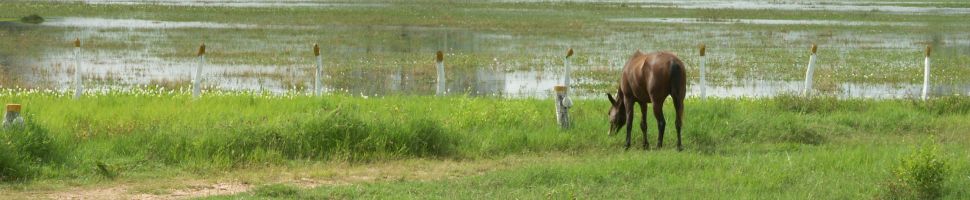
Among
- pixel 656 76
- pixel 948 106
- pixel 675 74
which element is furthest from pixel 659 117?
pixel 948 106

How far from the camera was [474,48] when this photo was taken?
3080cm

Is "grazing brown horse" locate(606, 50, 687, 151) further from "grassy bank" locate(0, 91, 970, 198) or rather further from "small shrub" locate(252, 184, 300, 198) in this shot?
Result: "small shrub" locate(252, 184, 300, 198)

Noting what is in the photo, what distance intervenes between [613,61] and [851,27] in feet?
55.9

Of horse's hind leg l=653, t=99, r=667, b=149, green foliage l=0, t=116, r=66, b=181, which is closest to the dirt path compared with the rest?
green foliage l=0, t=116, r=66, b=181

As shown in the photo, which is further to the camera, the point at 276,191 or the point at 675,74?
the point at 675,74

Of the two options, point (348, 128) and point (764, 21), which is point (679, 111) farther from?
point (764, 21)

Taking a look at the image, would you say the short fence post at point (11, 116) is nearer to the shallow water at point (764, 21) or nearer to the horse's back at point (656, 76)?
the horse's back at point (656, 76)

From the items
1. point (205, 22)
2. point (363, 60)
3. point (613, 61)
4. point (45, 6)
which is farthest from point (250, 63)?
point (45, 6)

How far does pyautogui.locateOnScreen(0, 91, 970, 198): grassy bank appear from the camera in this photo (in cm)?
970

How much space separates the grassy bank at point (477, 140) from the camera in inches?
382

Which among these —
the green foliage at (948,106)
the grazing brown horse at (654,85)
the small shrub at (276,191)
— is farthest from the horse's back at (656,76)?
the green foliage at (948,106)

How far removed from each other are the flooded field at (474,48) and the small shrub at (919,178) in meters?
9.29

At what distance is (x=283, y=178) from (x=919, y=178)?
16.3 feet

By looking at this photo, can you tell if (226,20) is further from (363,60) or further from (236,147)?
(236,147)
